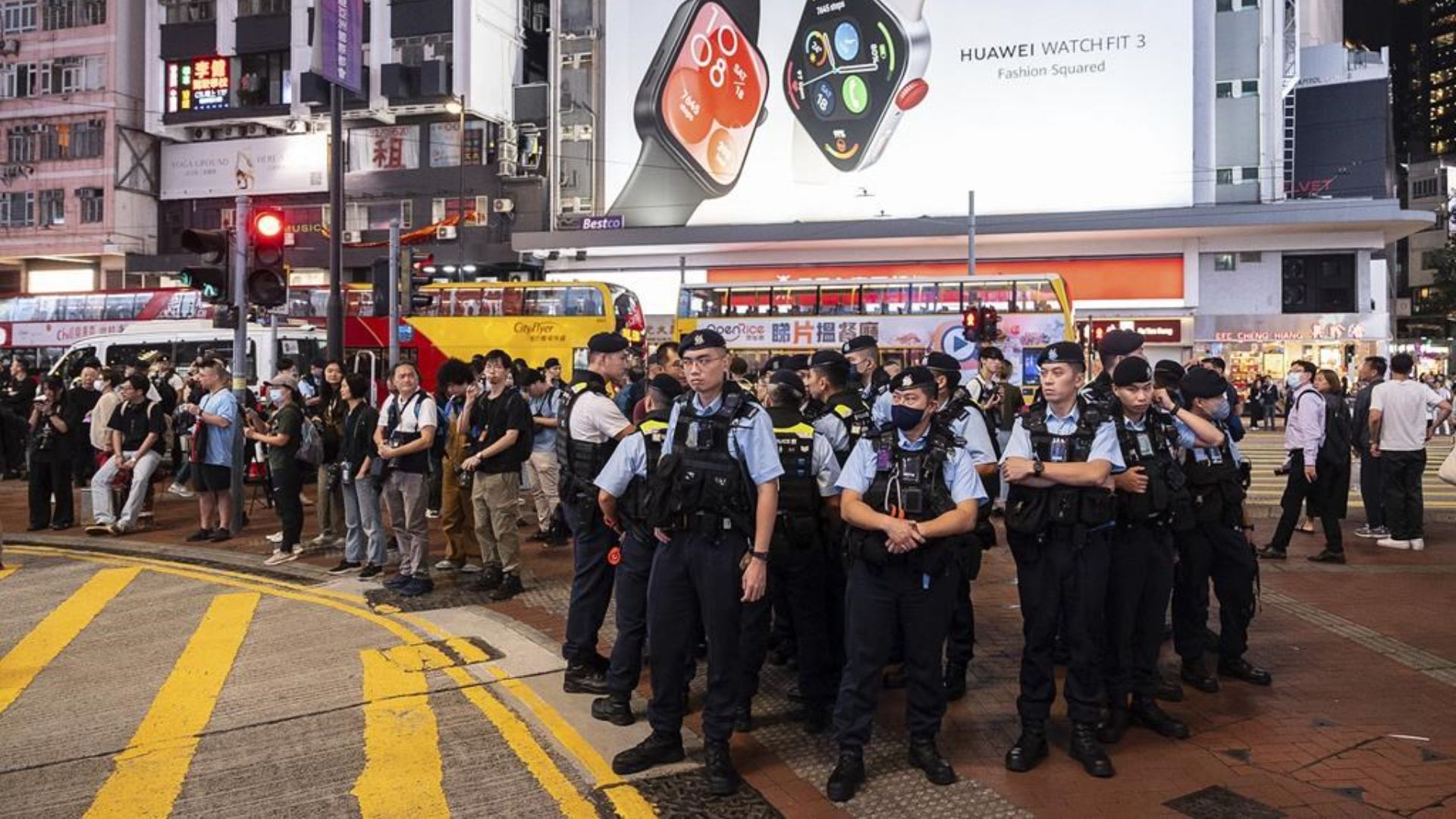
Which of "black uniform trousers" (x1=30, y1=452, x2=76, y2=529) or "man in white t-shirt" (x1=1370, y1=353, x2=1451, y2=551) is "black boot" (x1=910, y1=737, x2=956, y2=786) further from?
"black uniform trousers" (x1=30, y1=452, x2=76, y2=529)

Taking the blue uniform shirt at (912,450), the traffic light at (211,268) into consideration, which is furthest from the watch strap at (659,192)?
the blue uniform shirt at (912,450)

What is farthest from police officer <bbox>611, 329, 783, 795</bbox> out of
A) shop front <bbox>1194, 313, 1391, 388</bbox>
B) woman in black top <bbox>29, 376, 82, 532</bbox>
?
shop front <bbox>1194, 313, 1391, 388</bbox>

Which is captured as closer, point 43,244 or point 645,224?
point 645,224

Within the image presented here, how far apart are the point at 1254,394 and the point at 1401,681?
28.2 meters

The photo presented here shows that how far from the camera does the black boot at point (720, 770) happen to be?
4344mm

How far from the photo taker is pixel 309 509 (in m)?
13.3

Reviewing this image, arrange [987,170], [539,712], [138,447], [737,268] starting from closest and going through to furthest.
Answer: [539,712] → [138,447] → [987,170] → [737,268]

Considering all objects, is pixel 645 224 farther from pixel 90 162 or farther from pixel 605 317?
pixel 90 162

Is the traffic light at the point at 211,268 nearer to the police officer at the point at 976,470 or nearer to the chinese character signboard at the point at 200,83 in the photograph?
the police officer at the point at 976,470

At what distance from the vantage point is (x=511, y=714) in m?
5.36

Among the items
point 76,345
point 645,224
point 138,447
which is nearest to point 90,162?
point 645,224

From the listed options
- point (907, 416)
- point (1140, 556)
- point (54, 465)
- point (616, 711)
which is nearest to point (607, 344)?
point (616, 711)

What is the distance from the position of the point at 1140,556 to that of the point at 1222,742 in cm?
99

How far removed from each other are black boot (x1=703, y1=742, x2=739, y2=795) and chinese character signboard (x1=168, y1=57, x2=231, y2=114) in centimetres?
4999
